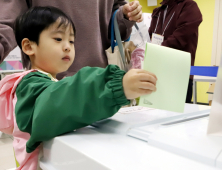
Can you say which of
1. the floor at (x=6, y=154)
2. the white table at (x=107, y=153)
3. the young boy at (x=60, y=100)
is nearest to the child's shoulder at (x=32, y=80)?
the young boy at (x=60, y=100)

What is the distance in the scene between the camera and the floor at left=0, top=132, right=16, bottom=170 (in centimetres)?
137

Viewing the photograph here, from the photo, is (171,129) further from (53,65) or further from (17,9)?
(17,9)

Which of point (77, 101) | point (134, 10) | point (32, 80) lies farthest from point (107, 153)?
point (134, 10)

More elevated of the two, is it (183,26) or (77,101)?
(183,26)

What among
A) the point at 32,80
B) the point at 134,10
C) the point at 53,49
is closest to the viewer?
the point at 32,80

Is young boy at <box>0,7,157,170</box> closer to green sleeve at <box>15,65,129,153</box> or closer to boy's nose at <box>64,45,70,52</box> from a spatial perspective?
green sleeve at <box>15,65,129,153</box>

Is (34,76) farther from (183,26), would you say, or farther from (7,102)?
(183,26)

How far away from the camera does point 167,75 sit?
1.37 feet

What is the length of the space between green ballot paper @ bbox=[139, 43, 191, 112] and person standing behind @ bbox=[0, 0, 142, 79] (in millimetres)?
442

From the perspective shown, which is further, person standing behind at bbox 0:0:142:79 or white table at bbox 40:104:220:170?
person standing behind at bbox 0:0:142:79

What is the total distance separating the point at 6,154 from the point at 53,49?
1.28m

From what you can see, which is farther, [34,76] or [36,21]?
[36,21]

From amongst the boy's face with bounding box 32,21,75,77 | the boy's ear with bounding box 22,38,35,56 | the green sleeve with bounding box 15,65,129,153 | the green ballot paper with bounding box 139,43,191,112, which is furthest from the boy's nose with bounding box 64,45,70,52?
the green ballot paper with bounding box 139,43,191,112

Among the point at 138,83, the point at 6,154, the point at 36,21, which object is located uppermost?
the point at 36,21
